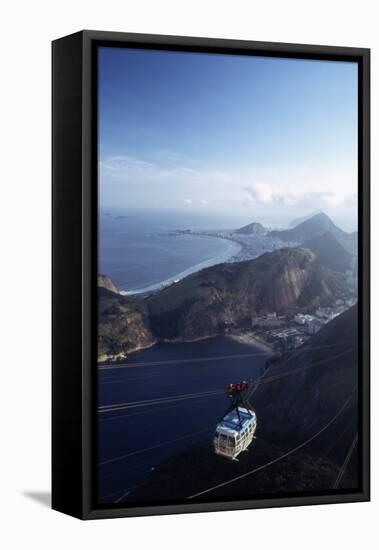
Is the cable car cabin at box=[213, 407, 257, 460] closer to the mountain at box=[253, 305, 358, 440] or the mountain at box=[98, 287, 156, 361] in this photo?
the mountain at box=[253, 305, 358, 440]

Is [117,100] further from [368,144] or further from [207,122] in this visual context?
[368,144]

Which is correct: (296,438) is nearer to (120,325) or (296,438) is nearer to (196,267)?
(196,267)

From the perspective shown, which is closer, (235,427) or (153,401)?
(153,401)

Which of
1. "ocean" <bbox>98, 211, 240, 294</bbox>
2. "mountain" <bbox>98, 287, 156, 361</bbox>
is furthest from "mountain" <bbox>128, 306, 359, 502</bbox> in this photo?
"ocean" <bbox>98, 211, 240, 294</bbox>

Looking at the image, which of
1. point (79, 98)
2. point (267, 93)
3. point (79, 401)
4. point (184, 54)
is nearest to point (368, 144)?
point (267, 93)

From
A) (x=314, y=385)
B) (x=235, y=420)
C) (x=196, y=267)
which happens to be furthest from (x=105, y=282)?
(x=314, y=385)
